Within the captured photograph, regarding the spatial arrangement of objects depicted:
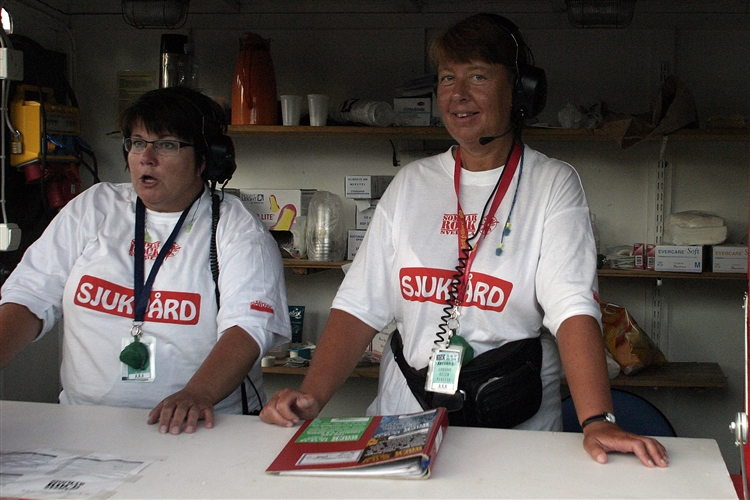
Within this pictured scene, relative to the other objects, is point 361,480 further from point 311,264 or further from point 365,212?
point 365,212

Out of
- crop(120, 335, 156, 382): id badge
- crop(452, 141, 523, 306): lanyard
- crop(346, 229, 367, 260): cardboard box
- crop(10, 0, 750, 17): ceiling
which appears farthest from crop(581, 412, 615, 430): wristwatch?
crop(10, 0, 750, 17): ceiling

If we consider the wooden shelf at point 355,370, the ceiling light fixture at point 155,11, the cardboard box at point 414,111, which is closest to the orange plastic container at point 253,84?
the ceiling light fixture at point 155,11

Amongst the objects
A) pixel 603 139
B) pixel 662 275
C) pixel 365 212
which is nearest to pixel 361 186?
pixel 365 212

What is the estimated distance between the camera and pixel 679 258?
10.9ft

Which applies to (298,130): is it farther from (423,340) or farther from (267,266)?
(423,340)

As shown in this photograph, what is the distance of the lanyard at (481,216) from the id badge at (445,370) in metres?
0.13

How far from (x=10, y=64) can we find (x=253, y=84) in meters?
1.21

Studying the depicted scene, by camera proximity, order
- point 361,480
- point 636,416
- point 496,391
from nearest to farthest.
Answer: point 361,480 → point 496,391 → point 636,416

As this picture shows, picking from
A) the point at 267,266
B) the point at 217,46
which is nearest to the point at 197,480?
the point at 267,266

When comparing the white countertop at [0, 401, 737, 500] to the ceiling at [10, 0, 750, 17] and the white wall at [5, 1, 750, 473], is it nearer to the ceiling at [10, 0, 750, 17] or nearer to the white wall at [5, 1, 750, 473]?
the white wall at [5, 1, 750, 473]

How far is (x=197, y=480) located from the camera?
1306 mm

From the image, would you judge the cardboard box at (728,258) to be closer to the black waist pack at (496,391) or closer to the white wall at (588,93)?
the white wall at (588,93)

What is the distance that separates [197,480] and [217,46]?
2.88 metres

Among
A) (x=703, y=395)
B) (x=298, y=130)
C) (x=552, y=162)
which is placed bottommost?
(x=703, y=395)
